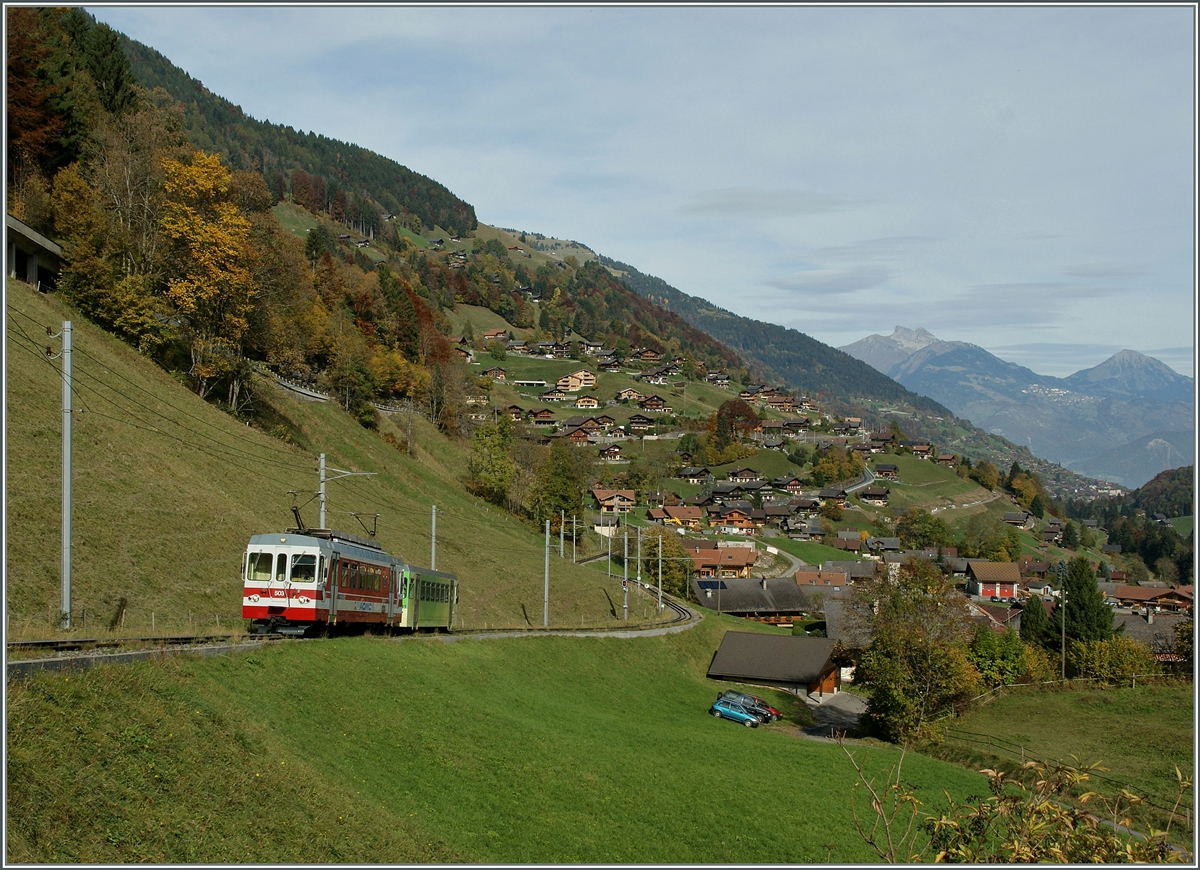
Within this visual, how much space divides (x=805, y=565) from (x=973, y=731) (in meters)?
86.2

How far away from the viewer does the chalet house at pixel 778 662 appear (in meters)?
61.9

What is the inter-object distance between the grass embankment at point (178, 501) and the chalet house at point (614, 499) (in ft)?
244

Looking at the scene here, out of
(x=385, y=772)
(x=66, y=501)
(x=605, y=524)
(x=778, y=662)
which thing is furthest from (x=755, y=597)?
(x=385, y=772)

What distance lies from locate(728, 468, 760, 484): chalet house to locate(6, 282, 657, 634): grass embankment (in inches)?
4654

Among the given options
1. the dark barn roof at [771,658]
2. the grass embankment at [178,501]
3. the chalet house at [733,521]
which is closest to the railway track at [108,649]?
the grass embankment at [178,501]

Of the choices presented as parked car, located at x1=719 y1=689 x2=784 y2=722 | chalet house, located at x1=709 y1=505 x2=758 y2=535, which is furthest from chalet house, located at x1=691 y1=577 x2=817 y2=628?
parked car, located at x1=719 y1=689 x2=784 y2=722

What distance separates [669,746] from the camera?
3039 centimetres

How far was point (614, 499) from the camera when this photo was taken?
509ft

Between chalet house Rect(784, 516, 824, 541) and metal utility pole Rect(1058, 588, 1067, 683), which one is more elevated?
chalet house Rect(784, 516, 824, 541)

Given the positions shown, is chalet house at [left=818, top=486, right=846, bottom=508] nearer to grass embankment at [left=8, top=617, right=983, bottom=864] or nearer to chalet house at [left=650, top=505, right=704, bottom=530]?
chalet house at [left=650, top=505, right=704, bottom=530]

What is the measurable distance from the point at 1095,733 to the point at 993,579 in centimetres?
9848

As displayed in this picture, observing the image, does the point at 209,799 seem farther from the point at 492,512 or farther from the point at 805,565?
the point at 805,565

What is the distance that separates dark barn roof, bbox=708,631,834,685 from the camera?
61.9 metres

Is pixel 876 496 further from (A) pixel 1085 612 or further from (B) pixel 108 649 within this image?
(B) pixel 108 649
